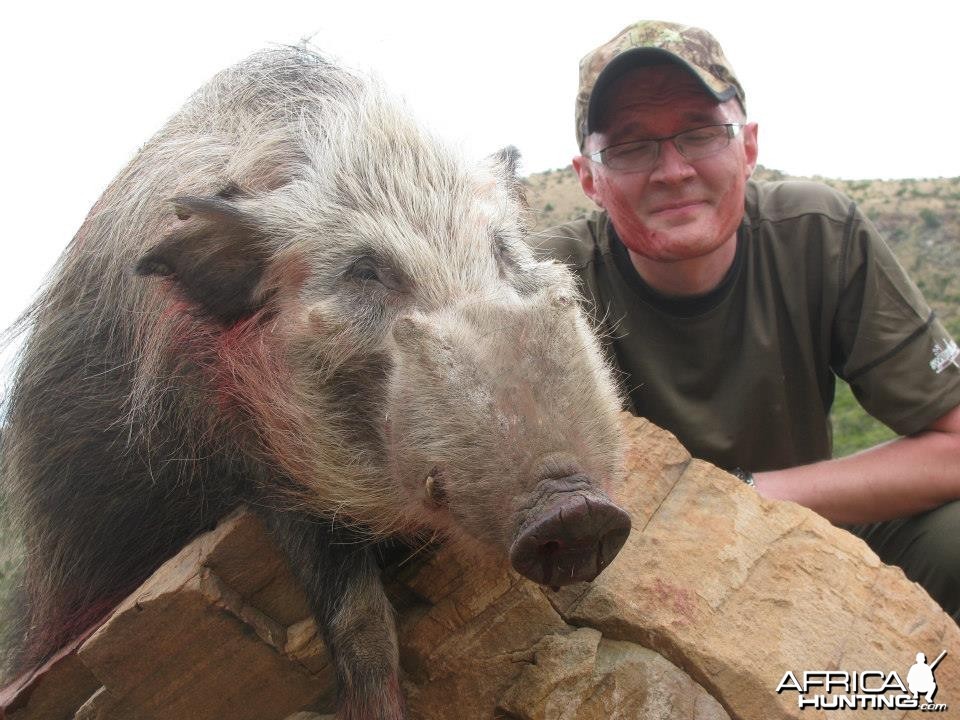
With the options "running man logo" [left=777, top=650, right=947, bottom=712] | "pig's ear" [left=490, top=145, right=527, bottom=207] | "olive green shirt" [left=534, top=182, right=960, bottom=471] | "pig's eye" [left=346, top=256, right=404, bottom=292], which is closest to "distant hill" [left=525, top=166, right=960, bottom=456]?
"olive green shirt" [left=534, top=182, right=960, bottom=471]

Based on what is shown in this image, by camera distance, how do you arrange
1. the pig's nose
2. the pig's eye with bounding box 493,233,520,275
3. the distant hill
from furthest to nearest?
the distant hill
the pig's eye with bounding box 493,233,520,275
the pig's nose

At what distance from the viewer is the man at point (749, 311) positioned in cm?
389

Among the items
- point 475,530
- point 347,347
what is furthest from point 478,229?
point 475,530

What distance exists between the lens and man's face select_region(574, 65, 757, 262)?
393cm

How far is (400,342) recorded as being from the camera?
8.53 ft

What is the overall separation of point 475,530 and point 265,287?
122 centimetres

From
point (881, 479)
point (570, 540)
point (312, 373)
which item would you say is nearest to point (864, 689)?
point (881, 479)

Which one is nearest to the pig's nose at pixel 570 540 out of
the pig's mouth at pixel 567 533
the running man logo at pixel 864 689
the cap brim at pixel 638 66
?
the pig's mouth at pixel 567 533

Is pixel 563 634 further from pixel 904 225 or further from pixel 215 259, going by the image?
pixel 904 225

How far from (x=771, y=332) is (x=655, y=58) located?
4.32 ft

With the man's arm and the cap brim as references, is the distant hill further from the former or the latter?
the cap brim

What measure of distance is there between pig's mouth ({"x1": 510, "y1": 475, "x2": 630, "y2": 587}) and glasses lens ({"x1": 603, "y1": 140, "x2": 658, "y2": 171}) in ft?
7.30

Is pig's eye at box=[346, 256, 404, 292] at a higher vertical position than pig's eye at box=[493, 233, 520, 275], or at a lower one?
higher

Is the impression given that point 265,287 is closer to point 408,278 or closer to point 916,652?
point 408,278
